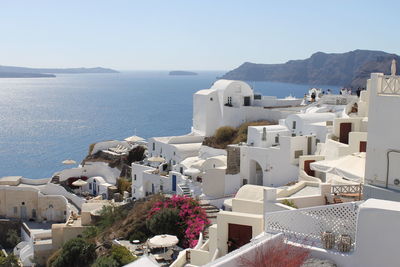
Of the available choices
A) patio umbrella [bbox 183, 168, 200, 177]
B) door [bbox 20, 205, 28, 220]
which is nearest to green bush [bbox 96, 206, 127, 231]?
patio umbrella [bbox 183, 168, 200, 177]

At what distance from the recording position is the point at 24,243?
34.2 meters

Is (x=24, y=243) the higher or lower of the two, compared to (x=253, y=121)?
lower

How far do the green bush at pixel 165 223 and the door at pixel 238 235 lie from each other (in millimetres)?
6471

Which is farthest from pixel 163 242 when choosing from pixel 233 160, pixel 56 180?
pixel 56 180

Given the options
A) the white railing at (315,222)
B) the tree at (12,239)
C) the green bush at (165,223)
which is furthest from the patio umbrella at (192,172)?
the white railing at (315,222)

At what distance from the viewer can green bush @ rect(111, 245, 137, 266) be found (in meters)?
17.2

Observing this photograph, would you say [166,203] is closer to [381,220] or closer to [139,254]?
[139,254]

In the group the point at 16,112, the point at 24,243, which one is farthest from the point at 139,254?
the point at 16,112

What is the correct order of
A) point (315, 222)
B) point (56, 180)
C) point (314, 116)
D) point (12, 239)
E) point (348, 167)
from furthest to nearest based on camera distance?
1. point (56, 180)
2. point (12, 239)
3. point (314, 116)
4. point (348, 167)
5. point (315, 222)

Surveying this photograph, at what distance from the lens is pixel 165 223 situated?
19.9 m

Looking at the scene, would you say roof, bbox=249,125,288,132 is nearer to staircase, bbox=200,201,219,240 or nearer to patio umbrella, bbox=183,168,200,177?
patio umbrella, bbox=183,168,200,177

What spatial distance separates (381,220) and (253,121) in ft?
93.0

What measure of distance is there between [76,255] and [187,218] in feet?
16.7

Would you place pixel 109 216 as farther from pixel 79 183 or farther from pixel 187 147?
pixel 79 183
